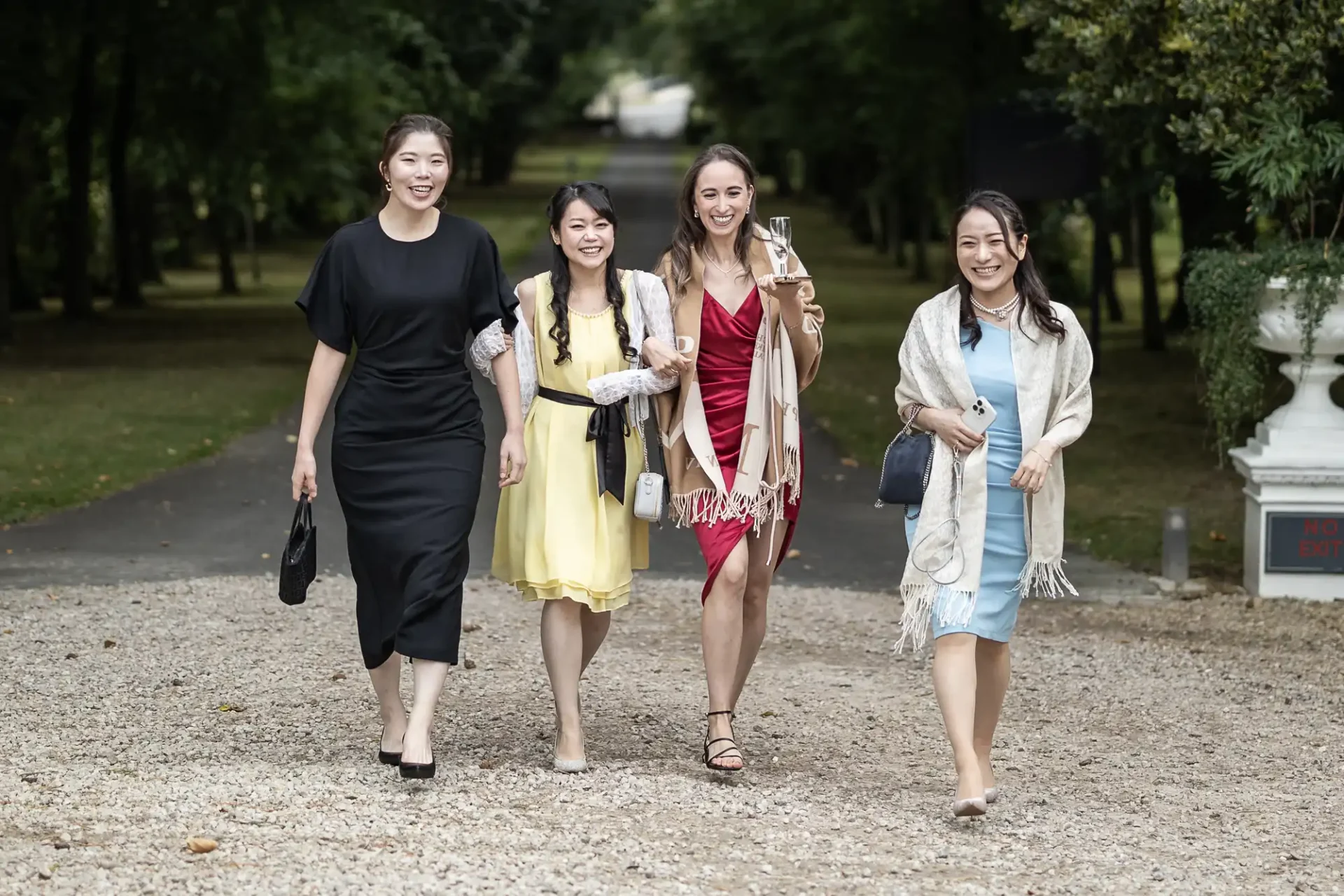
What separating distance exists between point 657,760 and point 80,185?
24.2 m

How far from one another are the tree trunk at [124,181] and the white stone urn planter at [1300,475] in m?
20.5

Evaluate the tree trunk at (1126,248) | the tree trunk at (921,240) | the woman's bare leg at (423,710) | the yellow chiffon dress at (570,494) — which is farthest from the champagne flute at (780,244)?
the tree trunk at (1126,248)

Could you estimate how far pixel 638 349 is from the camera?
20.2 feet

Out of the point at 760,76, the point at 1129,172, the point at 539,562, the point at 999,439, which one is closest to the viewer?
the point at 999,439

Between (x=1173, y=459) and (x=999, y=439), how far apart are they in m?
10.5

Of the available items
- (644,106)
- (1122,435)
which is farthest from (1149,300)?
(644,106)

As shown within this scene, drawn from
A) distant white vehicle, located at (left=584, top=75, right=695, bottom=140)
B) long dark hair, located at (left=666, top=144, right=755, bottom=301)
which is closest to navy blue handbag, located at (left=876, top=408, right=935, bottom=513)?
long dark hair, located at (left=666, top=144, right=755, bottom=301)

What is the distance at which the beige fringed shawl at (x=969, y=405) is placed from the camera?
5730 millimetres

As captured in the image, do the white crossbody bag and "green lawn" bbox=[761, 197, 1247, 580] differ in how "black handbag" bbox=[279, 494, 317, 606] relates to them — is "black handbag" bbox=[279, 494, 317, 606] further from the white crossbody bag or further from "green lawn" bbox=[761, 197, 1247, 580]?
"green lawn" bbox=[761, 197, 1247, 580]

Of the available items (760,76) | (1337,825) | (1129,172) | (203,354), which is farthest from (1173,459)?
(760,76)

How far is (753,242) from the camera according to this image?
6285 mm

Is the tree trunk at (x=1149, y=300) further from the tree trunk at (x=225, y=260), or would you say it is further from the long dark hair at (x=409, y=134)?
the long dark hair at (x=409, y=134)

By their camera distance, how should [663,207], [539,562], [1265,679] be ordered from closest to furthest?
[539,562]
[1265,679]
[663,207]

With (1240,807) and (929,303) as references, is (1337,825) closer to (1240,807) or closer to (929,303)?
(1240,807)
